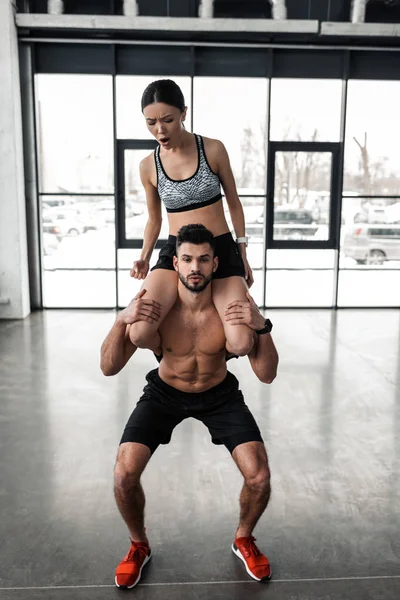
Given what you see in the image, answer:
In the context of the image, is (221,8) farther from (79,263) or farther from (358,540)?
(358,540)

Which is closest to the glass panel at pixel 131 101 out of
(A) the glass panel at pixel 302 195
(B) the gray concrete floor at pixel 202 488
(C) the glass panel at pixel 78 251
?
(C) the glass panel at pixel 78 251

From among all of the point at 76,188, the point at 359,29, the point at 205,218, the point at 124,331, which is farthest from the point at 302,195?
the point at 124,331

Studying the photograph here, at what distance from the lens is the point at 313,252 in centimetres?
827

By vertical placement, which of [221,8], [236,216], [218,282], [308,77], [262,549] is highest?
[221,8]

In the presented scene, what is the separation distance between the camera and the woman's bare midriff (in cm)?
284

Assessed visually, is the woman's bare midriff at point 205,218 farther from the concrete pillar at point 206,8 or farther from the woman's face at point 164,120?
the concrete pillar at point 206,8

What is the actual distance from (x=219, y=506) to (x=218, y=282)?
124 centimetres

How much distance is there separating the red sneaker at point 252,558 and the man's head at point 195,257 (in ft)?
3.76

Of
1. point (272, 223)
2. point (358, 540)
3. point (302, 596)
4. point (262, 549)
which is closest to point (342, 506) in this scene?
point (358, 540)

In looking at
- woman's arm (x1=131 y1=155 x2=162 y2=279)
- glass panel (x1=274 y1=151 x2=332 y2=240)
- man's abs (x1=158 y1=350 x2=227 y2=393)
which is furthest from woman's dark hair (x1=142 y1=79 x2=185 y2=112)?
glass panel (x1=274 y1=151 x2=332 y2=240)

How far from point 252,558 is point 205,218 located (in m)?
1.56

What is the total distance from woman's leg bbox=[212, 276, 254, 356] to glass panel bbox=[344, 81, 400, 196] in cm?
591

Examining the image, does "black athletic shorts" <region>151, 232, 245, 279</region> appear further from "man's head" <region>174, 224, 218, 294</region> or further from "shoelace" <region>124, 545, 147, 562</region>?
"shoelace" <region>124, 545, 147, 562</region>

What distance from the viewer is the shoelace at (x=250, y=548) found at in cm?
256
